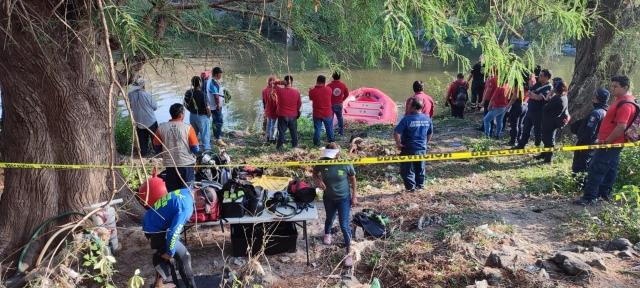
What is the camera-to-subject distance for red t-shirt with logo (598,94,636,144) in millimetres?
5281

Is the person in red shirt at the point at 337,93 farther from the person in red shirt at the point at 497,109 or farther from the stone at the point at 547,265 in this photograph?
the stone at the point at 547,265

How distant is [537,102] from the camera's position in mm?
7656

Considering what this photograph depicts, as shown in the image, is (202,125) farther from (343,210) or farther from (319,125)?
(343,210)

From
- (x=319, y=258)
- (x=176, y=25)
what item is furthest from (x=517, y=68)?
(x=176, y=25)

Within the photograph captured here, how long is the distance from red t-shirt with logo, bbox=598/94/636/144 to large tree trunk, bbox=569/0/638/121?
125 inches

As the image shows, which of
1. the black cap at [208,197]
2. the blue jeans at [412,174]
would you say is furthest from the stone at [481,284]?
the blue jeans at [412,174]

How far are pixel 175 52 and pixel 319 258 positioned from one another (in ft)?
8.59

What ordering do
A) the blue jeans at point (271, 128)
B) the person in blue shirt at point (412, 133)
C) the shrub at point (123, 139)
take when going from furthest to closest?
1. the blue jeans at point (271, 128)
2. the shrub at point (123, 139)
3. the person in blue shirt at point (412, 133)

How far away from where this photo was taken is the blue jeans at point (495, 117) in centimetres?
883

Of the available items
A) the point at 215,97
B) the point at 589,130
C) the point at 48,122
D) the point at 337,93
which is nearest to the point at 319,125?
the point at 337,93

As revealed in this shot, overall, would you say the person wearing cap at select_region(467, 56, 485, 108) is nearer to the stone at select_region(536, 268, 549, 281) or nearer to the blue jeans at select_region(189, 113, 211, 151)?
→ the blue jeans at select_region(189, 113, 211, 151)

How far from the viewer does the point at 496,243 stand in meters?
4.68

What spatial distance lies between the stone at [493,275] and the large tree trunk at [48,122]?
3.86m

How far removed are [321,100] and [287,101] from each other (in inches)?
29.1
